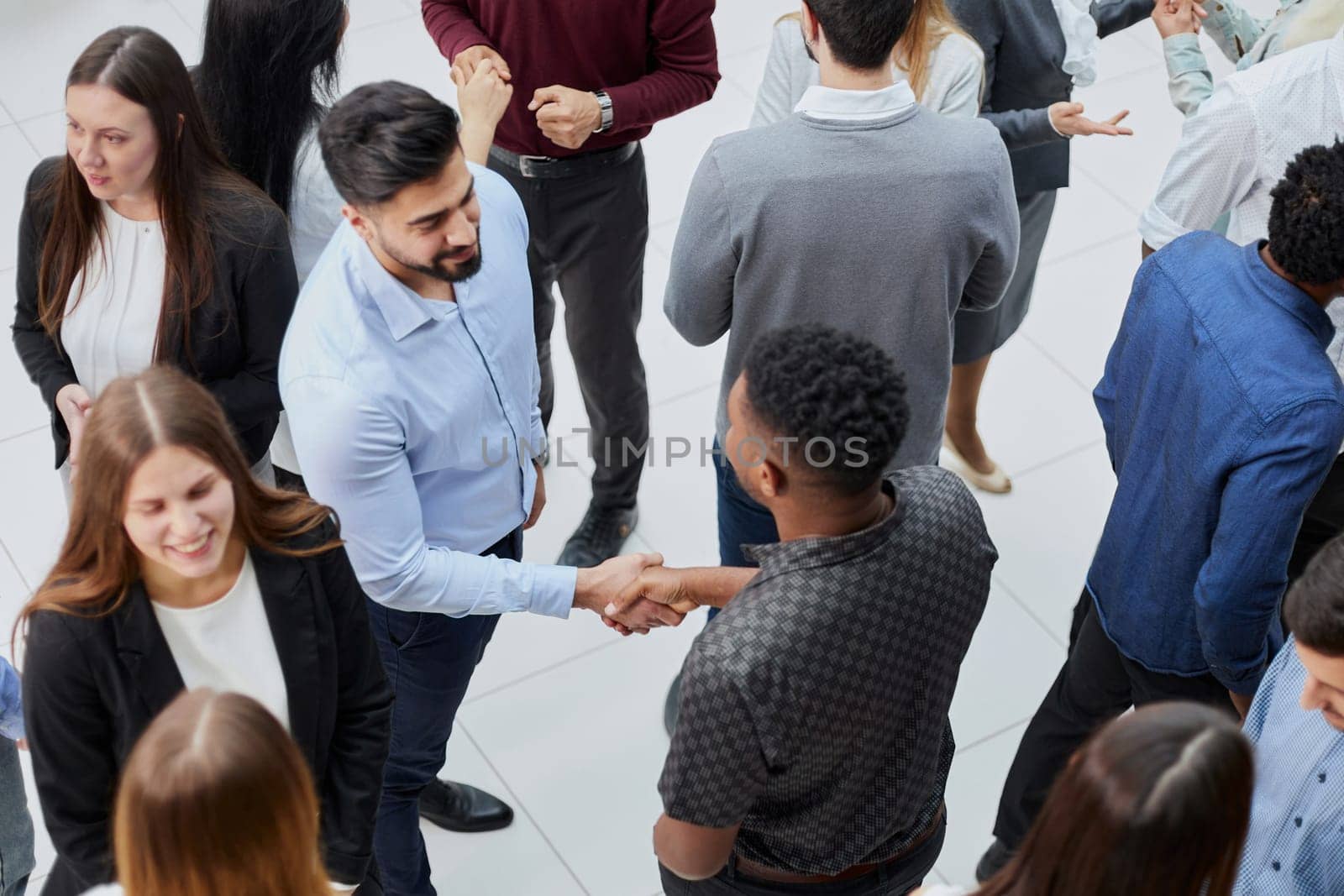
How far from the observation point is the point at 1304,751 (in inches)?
69.9

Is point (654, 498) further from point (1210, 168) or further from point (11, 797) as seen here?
point (11, 797)

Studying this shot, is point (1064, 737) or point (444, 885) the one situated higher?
point (1064, 737)

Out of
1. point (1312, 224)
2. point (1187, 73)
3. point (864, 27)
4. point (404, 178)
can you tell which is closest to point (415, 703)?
point (404, 178)

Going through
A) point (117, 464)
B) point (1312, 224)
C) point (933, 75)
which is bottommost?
point (117, 464)

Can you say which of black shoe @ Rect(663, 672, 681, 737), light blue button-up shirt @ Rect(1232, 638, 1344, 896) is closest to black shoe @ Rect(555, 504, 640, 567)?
black shoe @ Rect(663, 672, 681, 737)

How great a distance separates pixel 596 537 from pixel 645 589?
953 millimetres

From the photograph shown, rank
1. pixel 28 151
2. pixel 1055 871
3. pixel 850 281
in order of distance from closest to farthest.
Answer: pixel 1055 871, pixel 850 281, pixel 28 151

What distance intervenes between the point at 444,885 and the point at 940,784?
1159mm

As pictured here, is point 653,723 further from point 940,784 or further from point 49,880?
point 49,880

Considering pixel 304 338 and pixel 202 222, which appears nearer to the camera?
pixel 304 338

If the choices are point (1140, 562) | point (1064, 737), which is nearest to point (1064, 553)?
point (1064, 737)

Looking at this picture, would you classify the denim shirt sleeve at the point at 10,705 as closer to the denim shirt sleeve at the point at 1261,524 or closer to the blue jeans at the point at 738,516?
the blue jeans at the point at 738,516

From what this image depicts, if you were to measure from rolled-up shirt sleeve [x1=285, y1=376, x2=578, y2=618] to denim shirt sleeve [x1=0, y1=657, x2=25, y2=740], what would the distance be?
0.51 metres

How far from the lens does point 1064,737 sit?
8.35 ft
